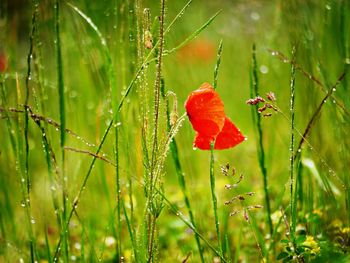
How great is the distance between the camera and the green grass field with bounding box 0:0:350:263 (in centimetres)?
97

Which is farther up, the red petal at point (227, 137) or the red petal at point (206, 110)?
the red petal at point (206, 110)

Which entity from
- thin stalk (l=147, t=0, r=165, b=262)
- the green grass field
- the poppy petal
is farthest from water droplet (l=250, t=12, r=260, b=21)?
thin stalk (l=147, t=0, r=165, b=262)

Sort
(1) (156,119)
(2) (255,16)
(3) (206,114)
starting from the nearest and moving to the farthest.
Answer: (1) (156,119) < (3) (206,114) < (2) (255,16)

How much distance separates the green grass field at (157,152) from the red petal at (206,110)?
0.11 feet

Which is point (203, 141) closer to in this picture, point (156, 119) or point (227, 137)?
point (227, 137)

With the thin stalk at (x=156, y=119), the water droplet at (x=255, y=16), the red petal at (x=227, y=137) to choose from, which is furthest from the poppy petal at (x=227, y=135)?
the water droplet at (x=255, y=16)

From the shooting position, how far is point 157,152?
946 mm

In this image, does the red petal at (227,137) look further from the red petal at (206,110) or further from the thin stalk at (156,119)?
the thin stalk at (156,119)

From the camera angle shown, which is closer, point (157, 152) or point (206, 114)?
point (157, 152)

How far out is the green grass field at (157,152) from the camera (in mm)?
969

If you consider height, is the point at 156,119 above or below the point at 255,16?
below

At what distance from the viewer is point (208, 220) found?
5.65 feet

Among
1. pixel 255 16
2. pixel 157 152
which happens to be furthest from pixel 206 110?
pixel 255 16

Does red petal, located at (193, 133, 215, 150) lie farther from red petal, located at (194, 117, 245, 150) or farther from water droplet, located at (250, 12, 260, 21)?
water droplet, located at (250, 12, 260, 21)
